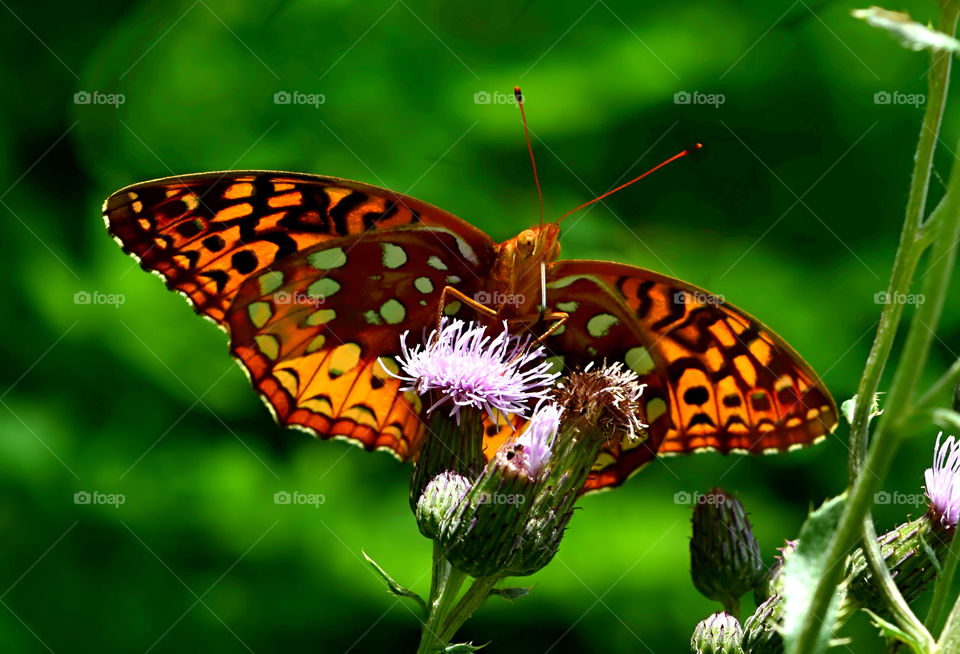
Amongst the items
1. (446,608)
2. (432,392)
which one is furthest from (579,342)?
(446,608)

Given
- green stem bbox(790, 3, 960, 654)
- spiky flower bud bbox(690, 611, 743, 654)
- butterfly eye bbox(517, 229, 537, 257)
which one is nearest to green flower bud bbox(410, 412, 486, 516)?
butterfly eye bbox(517, 229, 537, 257)

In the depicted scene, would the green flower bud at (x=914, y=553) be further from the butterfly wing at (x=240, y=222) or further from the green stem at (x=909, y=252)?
the butterfly wing at (x=240, y=222)

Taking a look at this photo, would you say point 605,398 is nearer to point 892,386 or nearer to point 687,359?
point 687,359

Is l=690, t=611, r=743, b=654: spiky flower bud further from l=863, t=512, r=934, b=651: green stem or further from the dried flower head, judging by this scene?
l=863, t=512, r=934, b=651: green stem

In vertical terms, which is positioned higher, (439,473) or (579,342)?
(579,342)

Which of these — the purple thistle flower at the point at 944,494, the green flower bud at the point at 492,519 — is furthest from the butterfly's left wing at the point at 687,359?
the green flower bud at the point at 492,519

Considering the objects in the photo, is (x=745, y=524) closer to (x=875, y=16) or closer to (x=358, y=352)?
(x=358, y=352)
